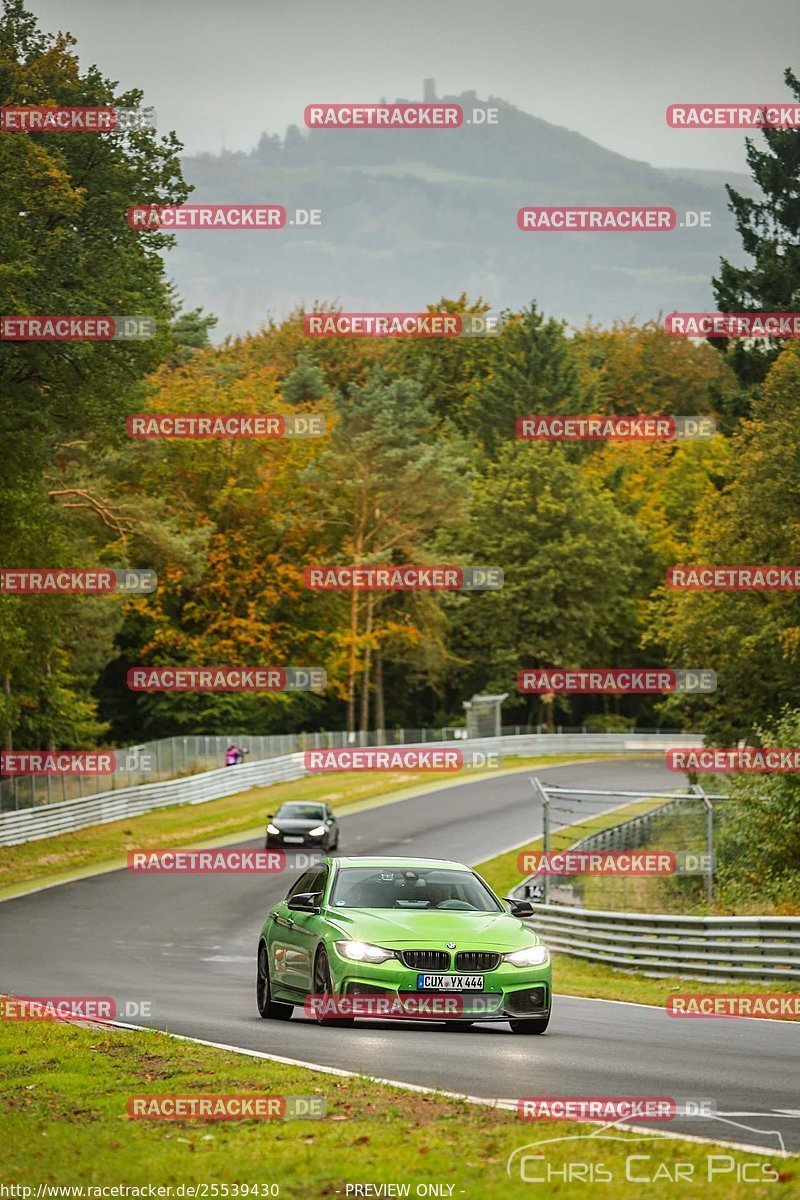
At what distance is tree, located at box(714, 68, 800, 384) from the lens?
2302 inches

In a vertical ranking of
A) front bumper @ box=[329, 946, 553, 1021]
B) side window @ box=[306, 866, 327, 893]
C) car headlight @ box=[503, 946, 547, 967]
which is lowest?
front bumper @ box=[329, 946, 553, 1021]

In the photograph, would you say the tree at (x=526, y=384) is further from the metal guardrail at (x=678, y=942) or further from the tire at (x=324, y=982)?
the tire at (x=324, y=982)

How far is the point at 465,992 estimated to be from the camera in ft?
47.2

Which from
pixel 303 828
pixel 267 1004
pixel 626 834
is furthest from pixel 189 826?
pixel 267 1004

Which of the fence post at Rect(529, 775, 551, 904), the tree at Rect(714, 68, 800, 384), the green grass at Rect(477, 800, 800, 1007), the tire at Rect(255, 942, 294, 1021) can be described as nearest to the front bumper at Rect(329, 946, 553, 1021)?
the tire at Rect(255, 942, 294, 1021)

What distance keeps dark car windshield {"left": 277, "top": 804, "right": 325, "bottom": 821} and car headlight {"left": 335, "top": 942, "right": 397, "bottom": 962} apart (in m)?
29.8

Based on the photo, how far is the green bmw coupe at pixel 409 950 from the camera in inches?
564

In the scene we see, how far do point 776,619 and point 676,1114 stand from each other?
124ft

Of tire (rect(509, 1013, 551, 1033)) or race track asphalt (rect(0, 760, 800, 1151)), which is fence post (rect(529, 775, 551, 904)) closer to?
race track asphalt (rect(0, 760, 800, 1151))

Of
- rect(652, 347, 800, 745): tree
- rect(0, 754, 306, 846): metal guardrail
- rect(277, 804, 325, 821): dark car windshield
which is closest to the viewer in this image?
rect(277, 804, 325, 821): dark car windshield

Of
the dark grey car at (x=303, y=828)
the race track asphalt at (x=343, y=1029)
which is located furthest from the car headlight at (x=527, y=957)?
the dark grey car at (x=303, y=828)

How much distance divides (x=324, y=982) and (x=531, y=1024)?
5.64 feet

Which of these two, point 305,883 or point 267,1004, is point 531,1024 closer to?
point 267,1004

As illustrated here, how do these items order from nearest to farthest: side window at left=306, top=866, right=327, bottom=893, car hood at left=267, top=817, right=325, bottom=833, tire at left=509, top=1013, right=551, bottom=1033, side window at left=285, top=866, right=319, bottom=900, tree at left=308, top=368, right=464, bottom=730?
tire at left=509, top=1013, right=551, bottom=1033 < side window at left=306, top=866, right=327, bottom=893 < side window at left=285, top=866, right=319, bottom=900 < car hood at left=267, top=817, right=325, bottom=833 < tree at left=308, top=368, right=464, bottom=730
